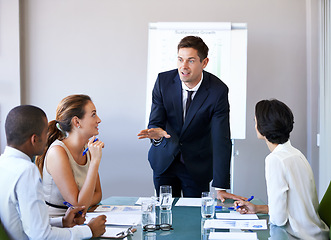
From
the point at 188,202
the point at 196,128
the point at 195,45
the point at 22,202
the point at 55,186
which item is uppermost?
the point at 195,45

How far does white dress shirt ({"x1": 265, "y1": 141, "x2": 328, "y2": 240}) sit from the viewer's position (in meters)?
1.87

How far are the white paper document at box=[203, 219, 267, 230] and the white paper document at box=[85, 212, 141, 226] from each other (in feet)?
1.11

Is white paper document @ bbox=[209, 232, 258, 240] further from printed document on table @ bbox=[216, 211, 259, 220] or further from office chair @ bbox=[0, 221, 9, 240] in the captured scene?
office chair @ bbox=[0, 221, 9, 240]

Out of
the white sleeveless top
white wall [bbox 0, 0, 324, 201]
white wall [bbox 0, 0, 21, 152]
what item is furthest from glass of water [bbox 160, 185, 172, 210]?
white wall [bbox 0, 0, 21, 152]

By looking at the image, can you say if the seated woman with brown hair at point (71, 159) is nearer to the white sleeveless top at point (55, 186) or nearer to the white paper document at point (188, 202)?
the white sleeveless top at point (55, 186)

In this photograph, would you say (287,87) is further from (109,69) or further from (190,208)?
(190,208)

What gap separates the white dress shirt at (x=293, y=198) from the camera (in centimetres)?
187

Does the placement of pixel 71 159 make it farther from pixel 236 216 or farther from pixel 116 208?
pixel 236 216

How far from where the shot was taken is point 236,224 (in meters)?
1.90

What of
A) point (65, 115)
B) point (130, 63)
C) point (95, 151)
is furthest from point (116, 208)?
point (130, 63)

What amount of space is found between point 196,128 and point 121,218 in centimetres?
111

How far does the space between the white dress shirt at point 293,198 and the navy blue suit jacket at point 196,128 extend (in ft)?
2.80

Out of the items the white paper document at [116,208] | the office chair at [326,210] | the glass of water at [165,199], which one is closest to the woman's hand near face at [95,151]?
the white paper document at [116,208]

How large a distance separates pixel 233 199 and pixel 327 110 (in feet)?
6.62
